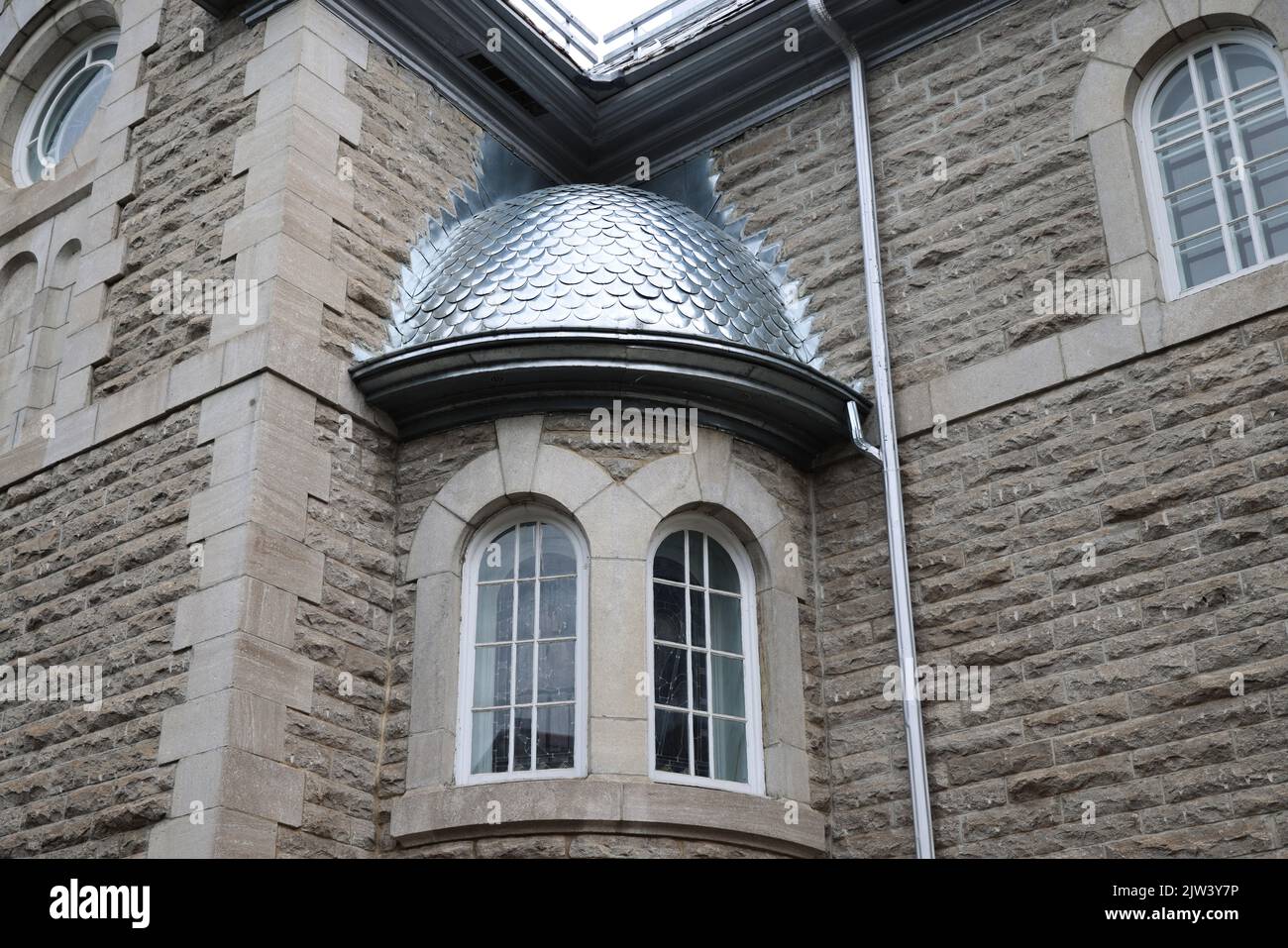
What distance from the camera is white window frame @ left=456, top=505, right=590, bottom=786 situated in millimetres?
9258

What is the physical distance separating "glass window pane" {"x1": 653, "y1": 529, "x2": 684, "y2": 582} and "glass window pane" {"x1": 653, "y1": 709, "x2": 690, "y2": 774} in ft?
2.97

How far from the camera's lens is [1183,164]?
10086 millimetres

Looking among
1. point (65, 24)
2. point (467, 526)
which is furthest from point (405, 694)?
point (65, 24)

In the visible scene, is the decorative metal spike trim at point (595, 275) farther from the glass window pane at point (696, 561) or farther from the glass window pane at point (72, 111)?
the glass window pane at point (72, 111)

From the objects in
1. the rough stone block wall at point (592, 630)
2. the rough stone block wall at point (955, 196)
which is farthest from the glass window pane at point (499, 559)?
the rough stone block wall at point (955, 196)

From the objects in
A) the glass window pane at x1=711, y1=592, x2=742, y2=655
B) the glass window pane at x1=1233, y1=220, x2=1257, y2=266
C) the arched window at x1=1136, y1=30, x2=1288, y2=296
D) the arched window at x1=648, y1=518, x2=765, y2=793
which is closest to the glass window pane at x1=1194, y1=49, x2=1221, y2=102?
the arched window at x1=1136, y1=30, x2=1288, y2=296

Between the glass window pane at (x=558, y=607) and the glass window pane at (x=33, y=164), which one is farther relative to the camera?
the glass window pane at (x=33, y=164)

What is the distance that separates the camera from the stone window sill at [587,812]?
29.1 feet

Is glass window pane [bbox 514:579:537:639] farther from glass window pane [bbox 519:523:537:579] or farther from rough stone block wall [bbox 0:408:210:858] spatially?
rough stone block wall [bbox 0:408:210:858]

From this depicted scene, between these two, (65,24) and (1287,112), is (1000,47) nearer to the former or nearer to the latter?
(1287,112)

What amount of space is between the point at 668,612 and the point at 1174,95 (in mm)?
4821

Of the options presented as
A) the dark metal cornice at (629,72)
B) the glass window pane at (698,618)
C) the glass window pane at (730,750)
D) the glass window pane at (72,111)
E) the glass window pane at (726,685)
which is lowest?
the glass window pane at (730,750)

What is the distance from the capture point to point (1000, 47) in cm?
1116

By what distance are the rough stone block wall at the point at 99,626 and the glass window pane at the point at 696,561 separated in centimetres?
309
